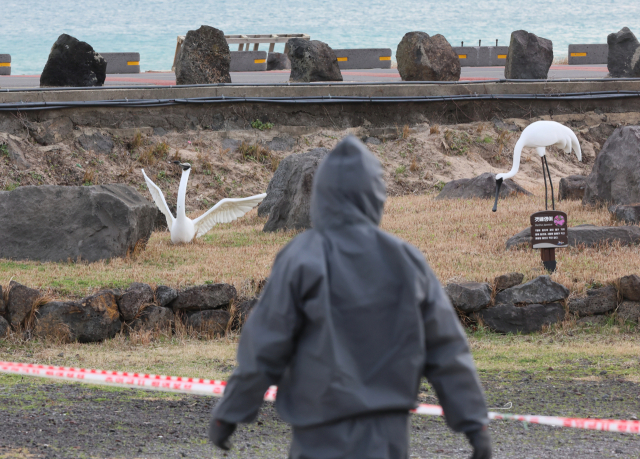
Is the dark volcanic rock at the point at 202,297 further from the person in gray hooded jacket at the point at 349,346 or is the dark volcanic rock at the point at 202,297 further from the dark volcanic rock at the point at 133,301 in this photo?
the person in gray hooded jacket at the point at 349,346

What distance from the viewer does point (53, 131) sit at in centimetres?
1349

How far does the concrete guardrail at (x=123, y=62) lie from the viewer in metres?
27.6

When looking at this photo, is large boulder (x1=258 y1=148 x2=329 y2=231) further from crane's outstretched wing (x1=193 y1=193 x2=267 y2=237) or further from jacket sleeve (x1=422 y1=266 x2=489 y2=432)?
jacket sleeve (x1=422 y1=266 x2=489 y2=432)

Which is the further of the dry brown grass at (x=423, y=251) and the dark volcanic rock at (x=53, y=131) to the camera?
the dark volcanic rock at (x=53, y=131)

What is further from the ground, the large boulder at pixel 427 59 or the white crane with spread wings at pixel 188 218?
the large boulder at pixel 427 59

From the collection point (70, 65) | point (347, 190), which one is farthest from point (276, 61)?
point (347, 190)

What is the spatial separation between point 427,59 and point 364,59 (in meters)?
12.2

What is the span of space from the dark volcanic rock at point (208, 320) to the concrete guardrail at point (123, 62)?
865 inches

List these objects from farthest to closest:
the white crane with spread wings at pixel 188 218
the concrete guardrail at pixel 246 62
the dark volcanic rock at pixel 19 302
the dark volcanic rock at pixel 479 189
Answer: the concrete guardrail at pixel 246 62 → the dark volcanic rock at pixel 479 189 → the white crane with spread wings at pixel 188 218 → the dark volcanic rock at pixel 19 302

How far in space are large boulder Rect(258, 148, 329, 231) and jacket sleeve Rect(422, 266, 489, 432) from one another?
8.32m

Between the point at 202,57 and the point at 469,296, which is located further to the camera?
the point at 202,57

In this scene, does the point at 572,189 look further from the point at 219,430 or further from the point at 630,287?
the point at 219,430

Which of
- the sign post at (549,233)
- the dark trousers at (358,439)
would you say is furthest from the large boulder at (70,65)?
the dark trousers at (358,439)

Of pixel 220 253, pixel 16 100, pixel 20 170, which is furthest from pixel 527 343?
pixel 16 100
